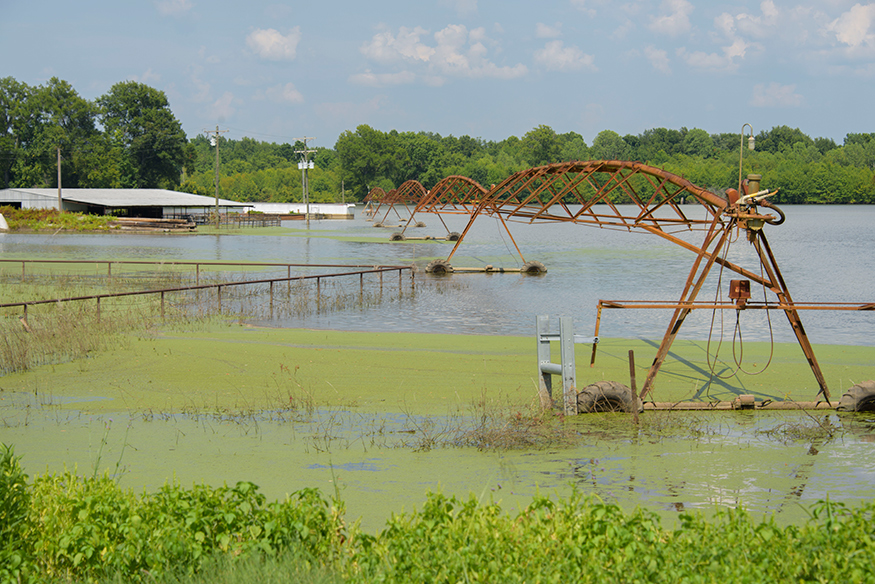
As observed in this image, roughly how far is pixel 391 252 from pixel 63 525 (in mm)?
46524

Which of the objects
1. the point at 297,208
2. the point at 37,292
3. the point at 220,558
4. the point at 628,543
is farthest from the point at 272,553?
the point at 297,208

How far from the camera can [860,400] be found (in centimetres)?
1085

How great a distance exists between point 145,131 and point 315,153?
37.0 metres

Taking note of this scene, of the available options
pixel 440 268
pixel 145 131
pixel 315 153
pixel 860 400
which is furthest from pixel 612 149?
pixel 860 400

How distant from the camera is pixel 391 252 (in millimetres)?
51750

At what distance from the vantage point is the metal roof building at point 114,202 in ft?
265

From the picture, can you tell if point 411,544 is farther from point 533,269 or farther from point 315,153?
point 315,153

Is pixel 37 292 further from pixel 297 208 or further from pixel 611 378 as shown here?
pixel 297 208

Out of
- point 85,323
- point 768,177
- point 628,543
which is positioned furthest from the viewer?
point 768,177

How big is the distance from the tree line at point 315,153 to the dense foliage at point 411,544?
259 ft

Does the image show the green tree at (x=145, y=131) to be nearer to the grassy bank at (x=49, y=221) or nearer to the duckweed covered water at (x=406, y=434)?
the grassy bank at (x=49, y=221)

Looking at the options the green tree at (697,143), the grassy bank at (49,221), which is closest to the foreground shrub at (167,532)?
the grassy bank at (49,221)

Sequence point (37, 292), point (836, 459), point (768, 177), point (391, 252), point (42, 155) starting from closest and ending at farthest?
point (836, 459)
point (37, 292)
point (391, 252)
point (42, 155)
point (768, 177)

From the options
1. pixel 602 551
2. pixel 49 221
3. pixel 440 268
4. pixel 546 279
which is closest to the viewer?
pixel 602 551
